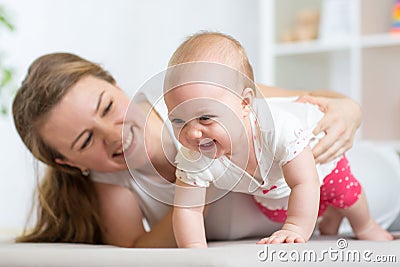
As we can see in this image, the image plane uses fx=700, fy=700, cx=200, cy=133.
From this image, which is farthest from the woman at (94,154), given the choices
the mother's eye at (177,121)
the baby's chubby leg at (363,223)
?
the mother's eye at (177,121)

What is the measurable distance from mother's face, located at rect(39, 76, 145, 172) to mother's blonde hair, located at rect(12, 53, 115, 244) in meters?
0.02

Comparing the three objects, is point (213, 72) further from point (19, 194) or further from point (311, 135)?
point (19, 194)

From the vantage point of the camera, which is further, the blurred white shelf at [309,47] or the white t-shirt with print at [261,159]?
the blurred white shelf at [309,47]

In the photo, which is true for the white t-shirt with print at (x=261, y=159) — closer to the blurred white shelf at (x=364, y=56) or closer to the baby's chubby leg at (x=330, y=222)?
the baby's chubby leg at (x=330, y=222)

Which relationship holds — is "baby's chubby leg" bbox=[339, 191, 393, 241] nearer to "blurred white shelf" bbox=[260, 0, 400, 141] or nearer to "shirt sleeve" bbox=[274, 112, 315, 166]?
"shirt sleeve" bbox=[274, 112, 315, 166]

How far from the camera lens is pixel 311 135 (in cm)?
125

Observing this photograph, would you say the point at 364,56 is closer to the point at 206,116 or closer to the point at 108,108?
the point at 108,108

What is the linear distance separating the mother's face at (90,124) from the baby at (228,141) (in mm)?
341

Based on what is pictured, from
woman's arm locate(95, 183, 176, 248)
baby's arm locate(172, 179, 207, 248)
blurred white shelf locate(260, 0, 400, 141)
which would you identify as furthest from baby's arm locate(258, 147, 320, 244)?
blurred white shelf locate(260, 0, 400, 141)

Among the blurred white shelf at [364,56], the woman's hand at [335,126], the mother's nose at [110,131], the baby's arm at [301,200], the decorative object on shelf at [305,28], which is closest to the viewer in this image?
the baby's arm at [301,200]

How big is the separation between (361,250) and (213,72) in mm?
322

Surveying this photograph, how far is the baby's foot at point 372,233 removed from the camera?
54.1 inches

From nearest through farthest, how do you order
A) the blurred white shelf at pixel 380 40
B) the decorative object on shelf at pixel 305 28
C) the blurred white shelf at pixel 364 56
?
1. the blurred white shelf at pixel 380 40
2. the blurred white shelf at pixel 364 56
3. the decorative object on shelf at pixel 305 28

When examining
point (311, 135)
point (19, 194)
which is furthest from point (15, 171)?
point (311, 135)
